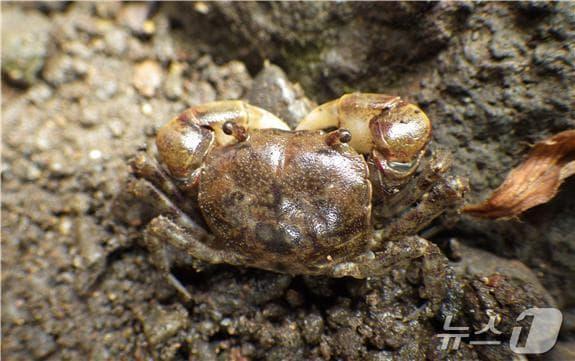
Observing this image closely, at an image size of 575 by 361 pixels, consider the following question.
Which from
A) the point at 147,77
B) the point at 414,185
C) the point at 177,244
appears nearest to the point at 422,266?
the point at 414,185

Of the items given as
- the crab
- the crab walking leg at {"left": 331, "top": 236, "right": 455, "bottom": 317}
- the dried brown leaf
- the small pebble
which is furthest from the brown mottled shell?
the small pebble

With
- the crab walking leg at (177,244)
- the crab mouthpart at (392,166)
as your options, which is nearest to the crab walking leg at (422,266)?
the crab mouthpart at (392,166)

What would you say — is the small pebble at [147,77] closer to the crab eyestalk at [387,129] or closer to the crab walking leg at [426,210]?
the crab eyestalk at [387,129]

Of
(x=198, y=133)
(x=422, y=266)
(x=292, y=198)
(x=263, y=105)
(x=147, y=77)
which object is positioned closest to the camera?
(x=292, y=198)

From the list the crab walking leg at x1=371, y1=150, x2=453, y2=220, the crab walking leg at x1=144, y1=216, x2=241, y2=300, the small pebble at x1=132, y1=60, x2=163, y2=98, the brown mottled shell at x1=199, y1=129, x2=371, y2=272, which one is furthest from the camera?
the small pebble at x1=132, y1=60, x2=163, y2=98

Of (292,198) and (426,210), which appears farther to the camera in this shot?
(426,210)

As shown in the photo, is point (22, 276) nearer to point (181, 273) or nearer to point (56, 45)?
point (181, 273)

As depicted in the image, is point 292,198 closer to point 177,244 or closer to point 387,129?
point 387,129

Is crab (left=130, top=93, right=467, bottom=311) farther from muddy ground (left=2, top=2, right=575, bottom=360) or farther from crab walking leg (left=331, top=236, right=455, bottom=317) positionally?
muddy ground (left=2, top=2, right=575, bottom=360)
